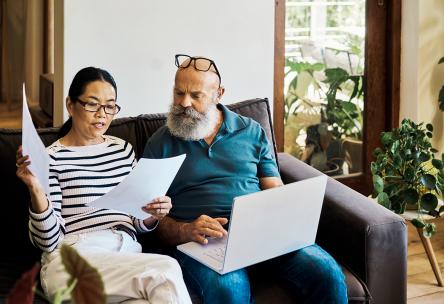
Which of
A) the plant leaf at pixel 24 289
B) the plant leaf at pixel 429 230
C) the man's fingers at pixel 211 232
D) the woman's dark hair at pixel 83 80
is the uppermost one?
the woman's dark hair at pixel 83 80

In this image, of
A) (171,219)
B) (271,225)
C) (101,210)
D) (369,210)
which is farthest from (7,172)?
(369,210)

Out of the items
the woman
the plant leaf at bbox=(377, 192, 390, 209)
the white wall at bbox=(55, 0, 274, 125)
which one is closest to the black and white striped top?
the woman

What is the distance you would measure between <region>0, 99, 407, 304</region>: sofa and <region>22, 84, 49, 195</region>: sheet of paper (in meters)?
0.34

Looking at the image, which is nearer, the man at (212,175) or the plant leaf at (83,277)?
the plant leaf at (83,277)

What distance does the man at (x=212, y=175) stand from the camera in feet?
7.71

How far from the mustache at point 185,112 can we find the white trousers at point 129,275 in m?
0.51

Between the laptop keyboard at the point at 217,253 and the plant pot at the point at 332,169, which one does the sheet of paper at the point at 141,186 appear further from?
the plant pot at the point at 332,169

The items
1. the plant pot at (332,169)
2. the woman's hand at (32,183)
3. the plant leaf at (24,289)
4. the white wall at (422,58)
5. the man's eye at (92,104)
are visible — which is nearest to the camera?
the plant leaf at (24,289)

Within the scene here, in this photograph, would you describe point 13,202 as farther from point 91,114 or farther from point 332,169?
point 332,169

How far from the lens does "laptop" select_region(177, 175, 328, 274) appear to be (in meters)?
2.12

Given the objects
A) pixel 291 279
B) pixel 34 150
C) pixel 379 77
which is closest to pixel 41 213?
pixel 34 150

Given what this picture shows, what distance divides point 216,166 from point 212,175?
0.04 m

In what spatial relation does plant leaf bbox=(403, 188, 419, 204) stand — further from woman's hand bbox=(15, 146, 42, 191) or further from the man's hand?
woman's hand bbox=(15, 146, 42, 191)

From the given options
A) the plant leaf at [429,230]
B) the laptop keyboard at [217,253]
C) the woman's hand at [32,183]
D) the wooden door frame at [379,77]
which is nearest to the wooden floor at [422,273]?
the plant leaf at [429,230]
